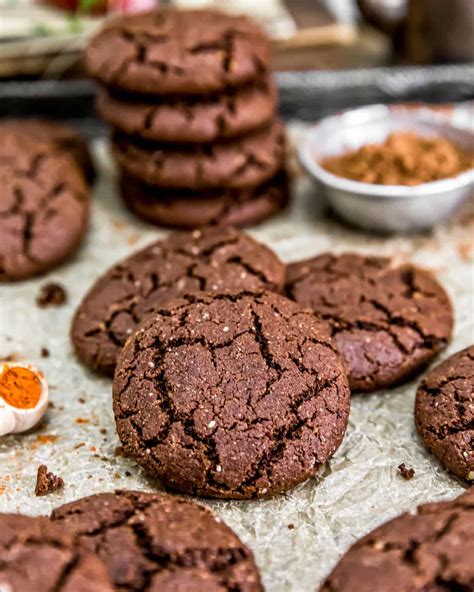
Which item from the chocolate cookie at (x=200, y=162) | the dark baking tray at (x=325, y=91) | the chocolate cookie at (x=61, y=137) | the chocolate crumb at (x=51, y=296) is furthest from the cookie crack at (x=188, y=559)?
the dark baking tray at (x=325, y=91)

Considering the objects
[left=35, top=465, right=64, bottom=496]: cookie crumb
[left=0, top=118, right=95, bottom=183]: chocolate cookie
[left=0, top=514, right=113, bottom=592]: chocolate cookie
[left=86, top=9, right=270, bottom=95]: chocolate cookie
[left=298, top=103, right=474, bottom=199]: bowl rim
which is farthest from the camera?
[left=0, top=118, right=95, bottom=183]: chocolate cookie

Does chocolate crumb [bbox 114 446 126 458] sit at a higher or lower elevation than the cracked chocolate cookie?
lower

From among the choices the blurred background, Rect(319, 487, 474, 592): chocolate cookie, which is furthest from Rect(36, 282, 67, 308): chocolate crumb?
the blurred background

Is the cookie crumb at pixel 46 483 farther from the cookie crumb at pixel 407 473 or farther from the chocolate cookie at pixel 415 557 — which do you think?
the cookie crumb at pixel 407 473

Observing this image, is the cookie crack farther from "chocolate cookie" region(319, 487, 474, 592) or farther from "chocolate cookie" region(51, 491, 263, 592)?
"chocolate cookie" region(319, 487, 474, 592)

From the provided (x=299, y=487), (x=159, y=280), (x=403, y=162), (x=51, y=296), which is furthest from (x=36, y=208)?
(x=299, y=487)

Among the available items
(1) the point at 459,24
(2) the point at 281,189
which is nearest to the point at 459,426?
(2) the point at 281,189

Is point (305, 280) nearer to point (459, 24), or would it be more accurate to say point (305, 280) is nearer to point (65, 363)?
point (65, 363)

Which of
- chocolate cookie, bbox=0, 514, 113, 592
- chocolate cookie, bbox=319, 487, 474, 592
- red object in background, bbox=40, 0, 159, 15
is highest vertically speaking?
red object in background, bbox=40, 0, 159, 15

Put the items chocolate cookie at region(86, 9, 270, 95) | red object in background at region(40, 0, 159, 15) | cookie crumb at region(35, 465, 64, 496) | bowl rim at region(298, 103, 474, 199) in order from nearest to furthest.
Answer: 1. cookie crumb at region(35, 465, 64, 496)
2. chocolate cookie at region(86, 9, 270, 95)
3. bowl rim at region(298, 103, 474, 199)
4. red object in background at region(40, 0, 159, 15)
